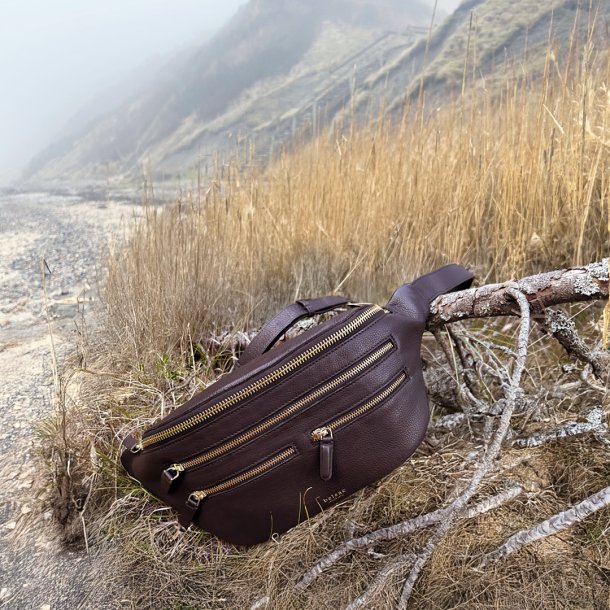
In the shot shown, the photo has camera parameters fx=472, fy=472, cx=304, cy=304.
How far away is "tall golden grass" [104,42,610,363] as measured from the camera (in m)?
1.40

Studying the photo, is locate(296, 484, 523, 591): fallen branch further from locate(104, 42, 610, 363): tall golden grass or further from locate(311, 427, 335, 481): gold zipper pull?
locate(104, 42, 610, 363): tall golden grass

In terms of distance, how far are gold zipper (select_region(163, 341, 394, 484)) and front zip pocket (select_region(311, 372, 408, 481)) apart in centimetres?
5

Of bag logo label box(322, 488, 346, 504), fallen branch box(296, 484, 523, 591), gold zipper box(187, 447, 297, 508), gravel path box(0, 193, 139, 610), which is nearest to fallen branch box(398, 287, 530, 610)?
fallen branch box(296, 484, 523, 591)

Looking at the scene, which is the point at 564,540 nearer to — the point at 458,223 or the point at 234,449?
the point at 234,449

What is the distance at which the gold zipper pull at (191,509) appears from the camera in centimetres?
82

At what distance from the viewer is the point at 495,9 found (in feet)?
37.8

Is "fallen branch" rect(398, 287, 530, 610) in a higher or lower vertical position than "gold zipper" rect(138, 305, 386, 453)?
lower

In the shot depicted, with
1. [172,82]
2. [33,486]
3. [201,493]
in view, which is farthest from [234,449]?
[172,82]

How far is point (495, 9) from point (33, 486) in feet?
45.8

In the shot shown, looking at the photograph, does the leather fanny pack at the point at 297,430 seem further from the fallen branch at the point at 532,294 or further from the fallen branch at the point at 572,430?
the fallen branch at the point at 572,430

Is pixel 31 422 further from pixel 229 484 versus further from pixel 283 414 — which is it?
pixel 283 414

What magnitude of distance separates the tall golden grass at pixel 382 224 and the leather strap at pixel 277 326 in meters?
0.43

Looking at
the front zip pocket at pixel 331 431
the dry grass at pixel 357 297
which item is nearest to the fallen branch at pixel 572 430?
the dry grass at pixel 357 297

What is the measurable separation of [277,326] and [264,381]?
0.62 feet
